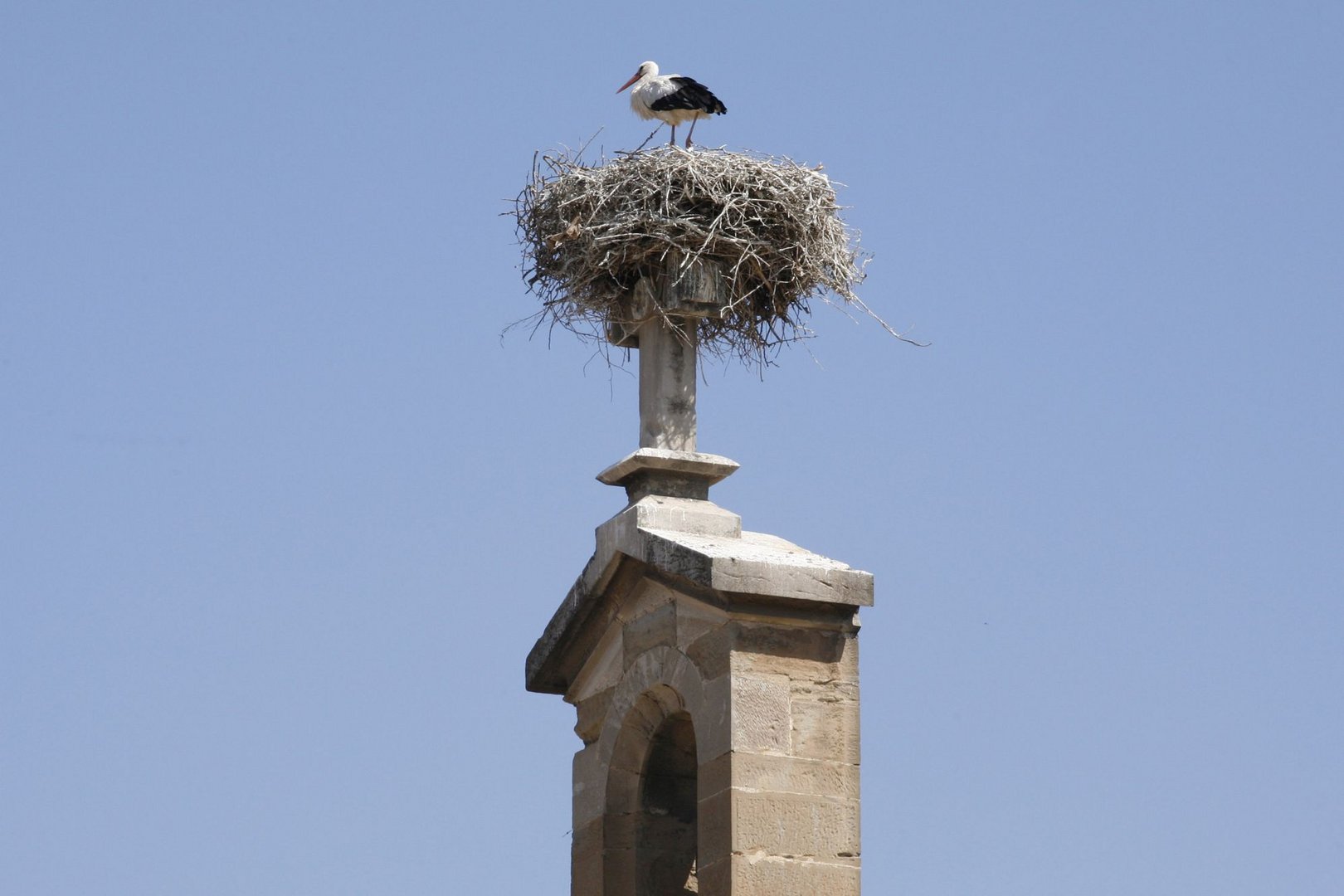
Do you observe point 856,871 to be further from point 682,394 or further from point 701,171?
point 701,171

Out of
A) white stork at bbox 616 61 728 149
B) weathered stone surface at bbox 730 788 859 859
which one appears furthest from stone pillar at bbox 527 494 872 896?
white stork at bbox 616 61 728 149

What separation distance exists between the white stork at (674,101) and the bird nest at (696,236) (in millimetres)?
1774

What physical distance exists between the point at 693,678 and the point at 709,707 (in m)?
0.22

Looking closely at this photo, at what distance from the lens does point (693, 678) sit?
10.1m

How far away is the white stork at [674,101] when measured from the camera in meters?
14.1

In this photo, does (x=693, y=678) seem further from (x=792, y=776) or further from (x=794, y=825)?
(x=794, y=825)

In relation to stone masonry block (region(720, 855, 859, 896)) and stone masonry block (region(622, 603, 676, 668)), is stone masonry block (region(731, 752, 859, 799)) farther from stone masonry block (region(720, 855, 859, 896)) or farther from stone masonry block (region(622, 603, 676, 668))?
stone masonry block (region(622, 603, 676, 668))

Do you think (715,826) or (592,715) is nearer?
(715,826)

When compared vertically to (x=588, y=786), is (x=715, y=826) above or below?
below

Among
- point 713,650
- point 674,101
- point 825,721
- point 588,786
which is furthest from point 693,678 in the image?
point 674,101

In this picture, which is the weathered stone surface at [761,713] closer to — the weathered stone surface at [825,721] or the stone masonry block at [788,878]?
the weathered stone surface at [825,721]

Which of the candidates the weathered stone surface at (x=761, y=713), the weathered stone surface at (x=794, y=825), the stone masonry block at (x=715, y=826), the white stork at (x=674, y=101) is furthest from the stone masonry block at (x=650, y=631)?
the white stork at (x=674, y=101)

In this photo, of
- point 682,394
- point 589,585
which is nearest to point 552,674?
point 589,585

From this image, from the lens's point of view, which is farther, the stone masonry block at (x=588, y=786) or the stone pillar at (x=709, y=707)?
the stone masonry block at (x=588, y=786)
